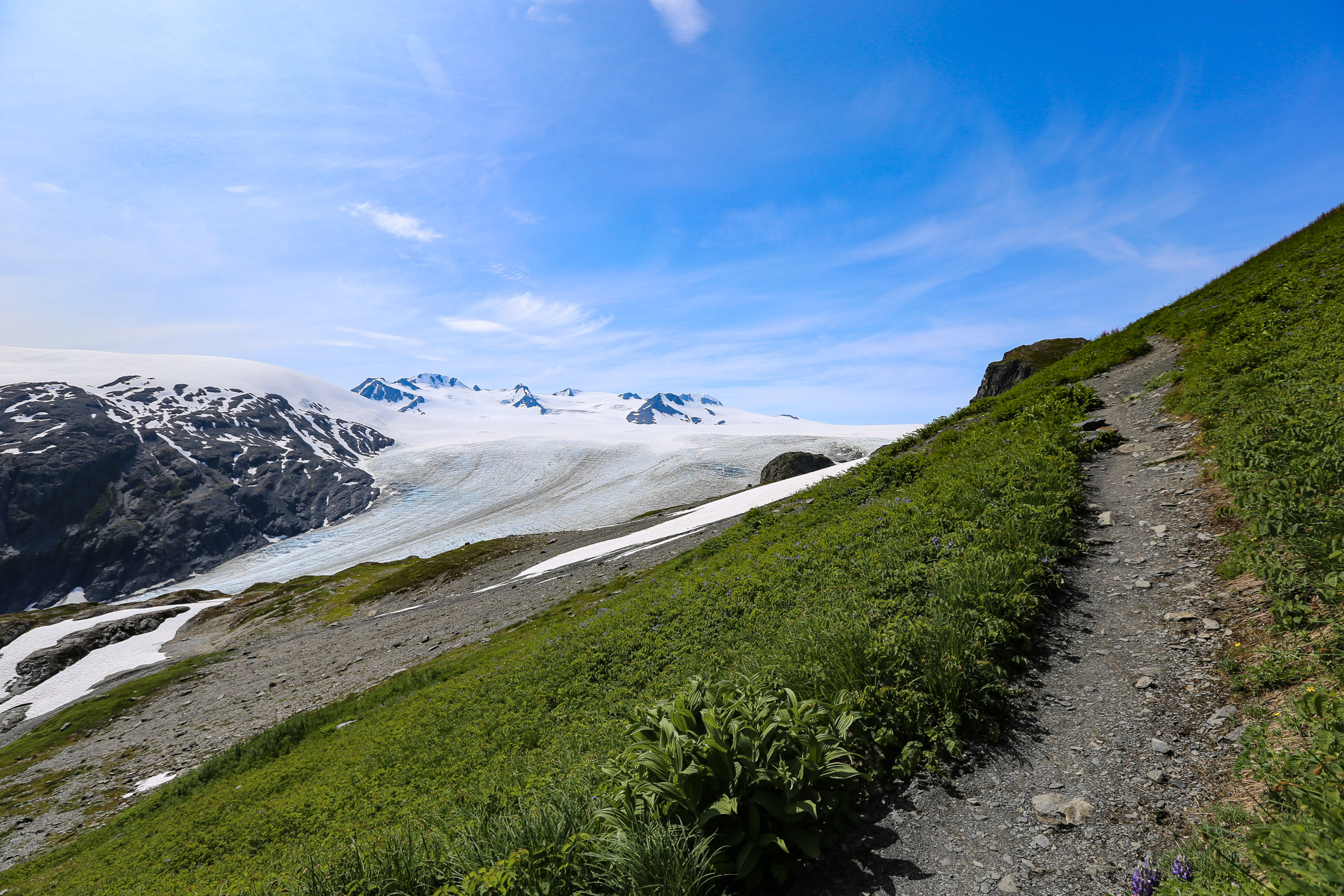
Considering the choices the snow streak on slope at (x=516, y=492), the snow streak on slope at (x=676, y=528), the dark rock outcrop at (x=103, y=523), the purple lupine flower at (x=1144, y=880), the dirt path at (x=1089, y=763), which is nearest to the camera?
the purple lupine flower at (x=1144, y=880)

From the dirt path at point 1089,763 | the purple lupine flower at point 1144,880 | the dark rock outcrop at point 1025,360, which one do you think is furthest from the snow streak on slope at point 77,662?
the dark rock outcrop at point 1025,360

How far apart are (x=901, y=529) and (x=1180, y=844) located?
290 inches

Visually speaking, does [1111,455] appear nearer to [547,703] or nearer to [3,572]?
[547,703]

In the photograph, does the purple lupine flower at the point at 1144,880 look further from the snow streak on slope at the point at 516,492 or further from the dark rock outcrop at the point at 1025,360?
the snow streak on slope at the point at 516,492

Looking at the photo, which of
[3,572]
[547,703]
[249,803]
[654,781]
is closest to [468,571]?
[249,803]

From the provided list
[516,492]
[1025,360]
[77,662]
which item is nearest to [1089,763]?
[1025,360]

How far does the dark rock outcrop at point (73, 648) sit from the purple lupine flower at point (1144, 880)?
85.0 metres

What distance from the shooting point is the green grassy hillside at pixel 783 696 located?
436 cm

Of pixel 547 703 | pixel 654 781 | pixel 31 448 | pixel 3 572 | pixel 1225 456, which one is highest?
pixel 31 448

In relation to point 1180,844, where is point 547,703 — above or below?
below

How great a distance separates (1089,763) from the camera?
4.90 metres

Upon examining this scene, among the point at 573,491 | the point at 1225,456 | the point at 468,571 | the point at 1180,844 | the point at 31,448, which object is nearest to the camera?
the point at 1180,844

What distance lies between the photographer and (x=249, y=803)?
13.6 meters

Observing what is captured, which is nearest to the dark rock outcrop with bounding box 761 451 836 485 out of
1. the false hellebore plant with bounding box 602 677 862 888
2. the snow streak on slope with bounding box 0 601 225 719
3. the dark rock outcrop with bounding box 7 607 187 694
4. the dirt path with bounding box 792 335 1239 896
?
the dirt path with bounding box 792 335 1239 896
